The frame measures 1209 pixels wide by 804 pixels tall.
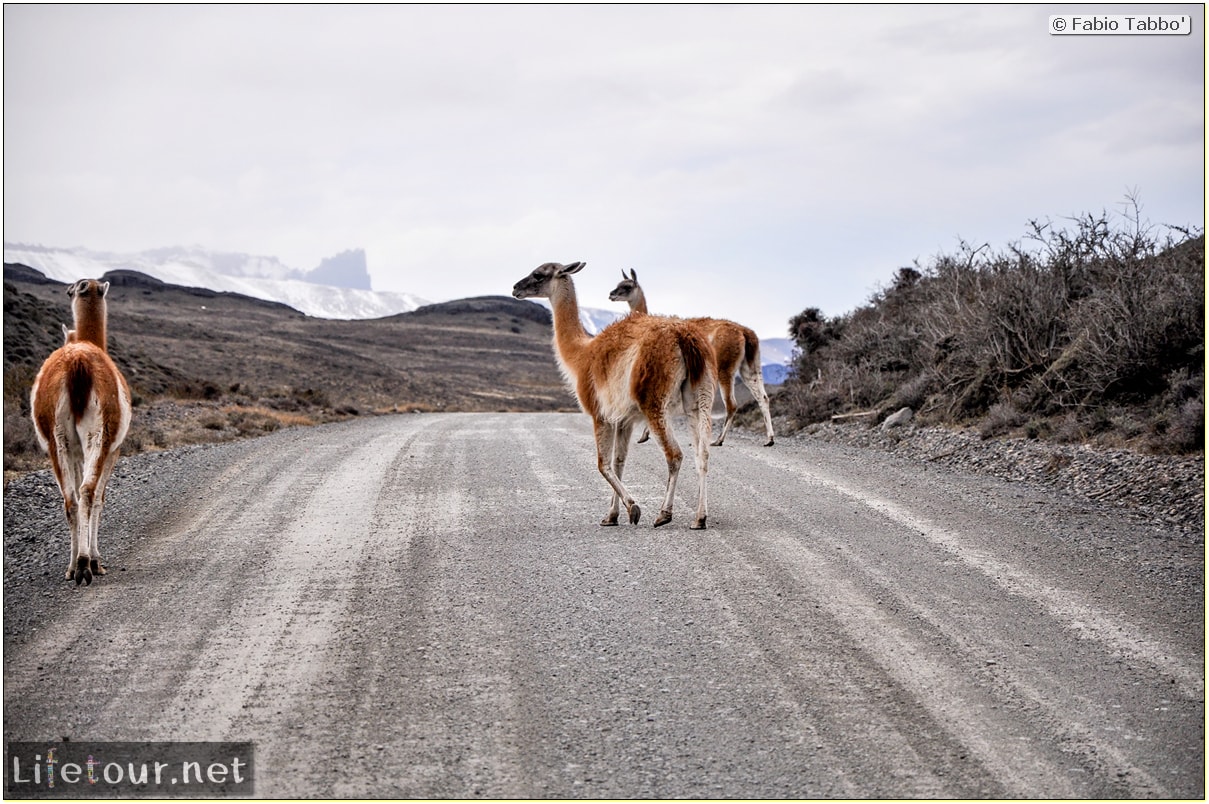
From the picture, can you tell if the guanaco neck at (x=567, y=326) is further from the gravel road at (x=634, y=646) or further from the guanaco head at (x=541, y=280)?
the gravel road at (x=634, y=646)

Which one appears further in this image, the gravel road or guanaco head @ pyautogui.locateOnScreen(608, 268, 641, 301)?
guanaco head @ pyautogui.locateOnScreen(608, 268, 641, 301)

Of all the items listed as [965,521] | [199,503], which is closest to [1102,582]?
[965,521]

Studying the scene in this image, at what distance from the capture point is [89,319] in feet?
27.7

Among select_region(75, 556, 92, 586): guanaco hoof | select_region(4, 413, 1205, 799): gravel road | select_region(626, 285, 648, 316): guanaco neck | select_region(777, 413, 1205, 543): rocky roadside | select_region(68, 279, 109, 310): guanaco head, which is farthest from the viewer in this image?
select_region(626, 285, 648, 316): guanaco neck

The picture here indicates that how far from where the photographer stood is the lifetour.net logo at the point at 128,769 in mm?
3668

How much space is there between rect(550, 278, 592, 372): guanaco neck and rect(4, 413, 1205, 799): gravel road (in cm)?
156

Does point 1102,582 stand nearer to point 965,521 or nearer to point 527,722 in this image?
point 965,521

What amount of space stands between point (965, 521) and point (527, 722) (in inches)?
222

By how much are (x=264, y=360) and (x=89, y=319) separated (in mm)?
44953

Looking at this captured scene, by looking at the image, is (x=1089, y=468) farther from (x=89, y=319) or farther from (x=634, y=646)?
(x=89, y=319)

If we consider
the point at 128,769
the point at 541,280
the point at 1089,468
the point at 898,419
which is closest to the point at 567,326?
the point at 541,280

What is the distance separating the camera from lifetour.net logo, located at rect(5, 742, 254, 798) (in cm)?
367

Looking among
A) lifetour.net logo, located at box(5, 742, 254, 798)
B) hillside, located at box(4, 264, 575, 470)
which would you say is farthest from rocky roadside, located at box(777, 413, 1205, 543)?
hillside, located at box(4, 264, 575, 470)

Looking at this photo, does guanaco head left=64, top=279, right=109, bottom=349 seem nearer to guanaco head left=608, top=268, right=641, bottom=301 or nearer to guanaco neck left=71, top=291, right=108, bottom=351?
guanaco neck left=71, top=291, right=108, bottom=351
